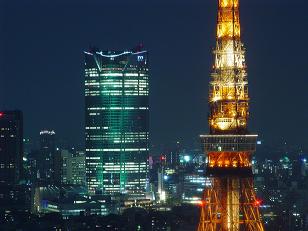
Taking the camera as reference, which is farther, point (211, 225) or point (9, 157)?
point (9, 157)

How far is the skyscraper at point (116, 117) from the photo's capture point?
76000 mm

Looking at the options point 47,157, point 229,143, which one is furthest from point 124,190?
point 229,143

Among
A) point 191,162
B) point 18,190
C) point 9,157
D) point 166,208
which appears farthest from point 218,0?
point 191,162

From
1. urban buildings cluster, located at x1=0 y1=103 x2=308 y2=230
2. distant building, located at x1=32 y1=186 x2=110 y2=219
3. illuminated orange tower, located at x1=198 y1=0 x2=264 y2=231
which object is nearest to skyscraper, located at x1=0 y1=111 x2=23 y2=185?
urban buildings cluster, located at x1=0 y1=103 x2=308 y2=230

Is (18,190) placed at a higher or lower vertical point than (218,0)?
lower

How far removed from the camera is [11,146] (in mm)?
72750

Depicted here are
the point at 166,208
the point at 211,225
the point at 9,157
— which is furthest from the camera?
the point at 9,157

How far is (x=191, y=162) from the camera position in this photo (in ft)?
258

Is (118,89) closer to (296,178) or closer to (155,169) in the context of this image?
(155,169)

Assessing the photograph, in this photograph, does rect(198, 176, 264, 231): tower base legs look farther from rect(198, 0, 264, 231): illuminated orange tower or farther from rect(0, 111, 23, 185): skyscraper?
rect(0, 111, 23, 185): skyscraper

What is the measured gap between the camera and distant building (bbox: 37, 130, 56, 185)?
81.7 meters

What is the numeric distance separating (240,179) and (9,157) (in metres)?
49.7

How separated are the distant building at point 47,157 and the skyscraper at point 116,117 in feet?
15.8

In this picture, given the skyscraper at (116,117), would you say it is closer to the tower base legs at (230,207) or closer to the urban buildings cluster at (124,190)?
the urban buildings cluster at (124,190)
